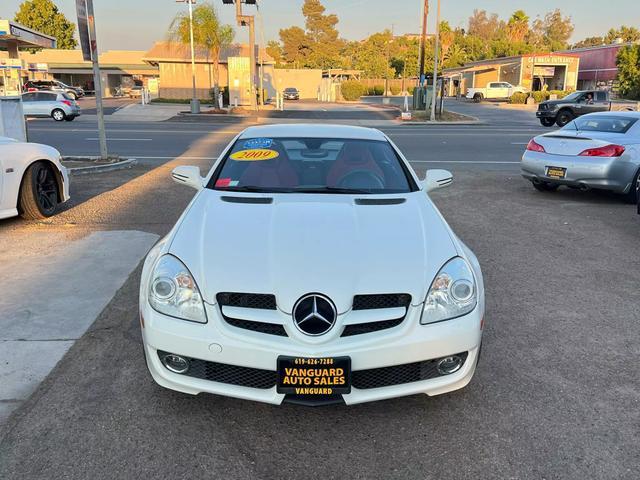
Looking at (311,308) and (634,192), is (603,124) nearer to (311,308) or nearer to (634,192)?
(634,192)

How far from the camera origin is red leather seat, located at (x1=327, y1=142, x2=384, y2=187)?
416 centimetres

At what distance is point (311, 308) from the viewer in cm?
266

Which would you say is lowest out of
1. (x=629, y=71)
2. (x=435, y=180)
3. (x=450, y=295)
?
(x=450, y=295)

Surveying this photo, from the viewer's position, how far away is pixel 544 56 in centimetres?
5719

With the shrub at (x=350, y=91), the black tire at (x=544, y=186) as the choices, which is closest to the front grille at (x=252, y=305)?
the black tire at (x=544, y=186)

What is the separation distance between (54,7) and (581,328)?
308ft

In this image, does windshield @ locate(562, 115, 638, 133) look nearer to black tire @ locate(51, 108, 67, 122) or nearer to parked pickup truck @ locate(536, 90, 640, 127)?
parked pickup truck @ locate(536, 90, 640, 127)

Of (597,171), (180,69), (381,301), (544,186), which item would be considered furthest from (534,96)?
(381,301)

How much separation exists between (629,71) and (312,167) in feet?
175

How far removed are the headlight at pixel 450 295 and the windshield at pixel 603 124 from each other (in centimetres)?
746

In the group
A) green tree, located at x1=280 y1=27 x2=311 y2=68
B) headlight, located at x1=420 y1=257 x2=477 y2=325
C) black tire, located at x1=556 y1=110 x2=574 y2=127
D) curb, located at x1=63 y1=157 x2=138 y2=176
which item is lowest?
curb, located at x1=63 y1=157 x2=138 y2=176

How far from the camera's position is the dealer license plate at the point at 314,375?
8.57 ft

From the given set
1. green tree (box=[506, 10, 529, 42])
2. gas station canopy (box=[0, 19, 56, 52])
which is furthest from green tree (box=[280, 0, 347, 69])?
gas station canopy (box=[0, 19, 56, 52])

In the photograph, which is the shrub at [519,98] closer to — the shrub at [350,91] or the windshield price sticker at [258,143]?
the shrub at [350,91]
